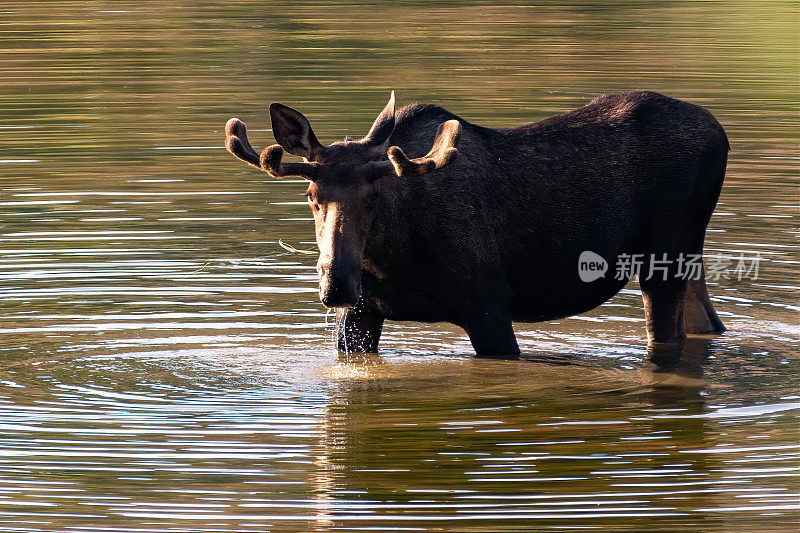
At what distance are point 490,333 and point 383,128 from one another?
5.14 feet

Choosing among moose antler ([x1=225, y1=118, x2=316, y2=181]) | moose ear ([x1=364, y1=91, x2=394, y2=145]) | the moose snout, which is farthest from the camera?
moose ear ([x1=364, y1=91, x2=394, y2=145])

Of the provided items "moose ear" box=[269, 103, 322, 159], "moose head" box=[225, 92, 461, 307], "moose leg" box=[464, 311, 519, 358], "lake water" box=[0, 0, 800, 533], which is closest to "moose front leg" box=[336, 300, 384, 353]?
"lake water" box=[0, 0, 800, 533]

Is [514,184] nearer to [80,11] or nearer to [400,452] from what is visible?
[400,452]

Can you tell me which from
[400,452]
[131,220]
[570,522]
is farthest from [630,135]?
[131,220]

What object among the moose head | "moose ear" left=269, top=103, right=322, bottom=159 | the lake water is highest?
"moose ear" left=269, top=103, right=322, bottom=159

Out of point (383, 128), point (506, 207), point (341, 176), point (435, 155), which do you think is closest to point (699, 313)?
point (506, 207)

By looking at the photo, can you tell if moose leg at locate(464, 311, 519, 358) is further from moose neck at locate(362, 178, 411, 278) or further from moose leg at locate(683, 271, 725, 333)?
moose leg at locate(683, 271, 725, 333)

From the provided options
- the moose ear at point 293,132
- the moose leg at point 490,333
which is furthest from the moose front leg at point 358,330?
the moose ear at point 293,132

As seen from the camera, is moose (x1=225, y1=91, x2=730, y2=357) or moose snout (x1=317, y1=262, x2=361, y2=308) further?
moose (x1=225, y1=91, x2=730, y2=357)

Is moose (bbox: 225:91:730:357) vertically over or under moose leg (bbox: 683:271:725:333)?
over

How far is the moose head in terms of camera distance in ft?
33.0

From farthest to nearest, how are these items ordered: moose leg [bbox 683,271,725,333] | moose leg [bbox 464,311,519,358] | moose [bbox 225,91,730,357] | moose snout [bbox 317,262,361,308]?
moose leg [bbox 683,271,725,333], moose leg [bbox 464,311,519,358], moose [bbox 225,91,730,357], moose snout [bbox 317,262,361,308]

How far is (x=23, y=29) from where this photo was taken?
33281 mm

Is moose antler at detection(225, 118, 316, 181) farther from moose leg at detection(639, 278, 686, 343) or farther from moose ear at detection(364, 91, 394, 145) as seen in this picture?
moose leg at detection(639, 278, 686, 343)
